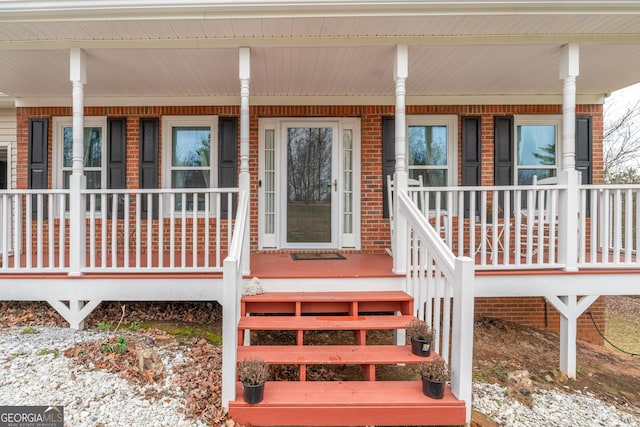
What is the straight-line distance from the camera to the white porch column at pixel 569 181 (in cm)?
334

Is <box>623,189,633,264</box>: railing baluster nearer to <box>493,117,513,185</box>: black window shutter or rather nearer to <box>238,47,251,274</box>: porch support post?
<box>493,117,513,185</box>: black window shutter

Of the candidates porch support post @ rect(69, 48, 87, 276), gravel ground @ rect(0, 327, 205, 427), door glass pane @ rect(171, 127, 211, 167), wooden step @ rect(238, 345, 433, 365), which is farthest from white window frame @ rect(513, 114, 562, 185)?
porch support post @ rect(69, 48, 87, 276)

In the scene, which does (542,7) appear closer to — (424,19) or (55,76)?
(424,19)

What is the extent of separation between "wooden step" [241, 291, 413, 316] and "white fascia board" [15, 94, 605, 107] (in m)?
2.89

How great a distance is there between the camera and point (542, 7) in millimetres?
3037

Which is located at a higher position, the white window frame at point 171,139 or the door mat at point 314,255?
the white window frame at point 171,139

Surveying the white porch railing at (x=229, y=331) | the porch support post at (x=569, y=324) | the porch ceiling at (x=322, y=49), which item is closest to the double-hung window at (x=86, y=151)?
the porch ceiling at (x=322, y=49)

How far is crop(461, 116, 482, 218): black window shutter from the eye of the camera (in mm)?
4977

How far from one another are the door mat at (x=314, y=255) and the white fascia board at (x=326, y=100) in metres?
2.07

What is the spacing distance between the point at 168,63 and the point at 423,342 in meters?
3.73

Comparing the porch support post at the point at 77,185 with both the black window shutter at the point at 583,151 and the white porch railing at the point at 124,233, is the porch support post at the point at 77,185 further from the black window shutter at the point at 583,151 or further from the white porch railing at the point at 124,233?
the black window shutter at the point at 583,151

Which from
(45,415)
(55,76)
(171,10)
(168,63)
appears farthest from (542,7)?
(55,76)

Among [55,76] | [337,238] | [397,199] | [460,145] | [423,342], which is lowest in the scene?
[423,342]

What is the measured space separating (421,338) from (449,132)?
3.49m
